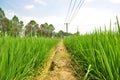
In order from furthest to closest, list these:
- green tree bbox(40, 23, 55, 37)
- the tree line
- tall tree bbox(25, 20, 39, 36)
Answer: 1. green tree bbox(40, 23, 55, 37)
2. tall tree bbox(25, 20, 39, 36)
3. the tree line

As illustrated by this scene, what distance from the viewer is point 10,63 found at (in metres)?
1.84

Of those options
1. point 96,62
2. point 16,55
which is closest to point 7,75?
point 16,55

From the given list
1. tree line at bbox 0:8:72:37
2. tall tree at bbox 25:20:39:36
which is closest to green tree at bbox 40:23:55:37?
tree line at bbox 0:8:72:37

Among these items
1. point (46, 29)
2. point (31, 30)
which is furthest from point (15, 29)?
point (46, 29)

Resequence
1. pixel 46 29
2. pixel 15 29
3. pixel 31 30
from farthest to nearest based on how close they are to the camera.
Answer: pixel 46 29
pixel 31 30
pixel 15 29

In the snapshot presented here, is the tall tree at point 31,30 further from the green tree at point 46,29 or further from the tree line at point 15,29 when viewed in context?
the green tree at point 46,29

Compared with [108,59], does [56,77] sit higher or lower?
lower

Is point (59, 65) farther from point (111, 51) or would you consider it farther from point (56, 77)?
point (111, 51)

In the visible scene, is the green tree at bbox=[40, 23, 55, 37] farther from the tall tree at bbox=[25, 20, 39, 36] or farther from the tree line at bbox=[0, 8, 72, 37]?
the tall tree at bbox=[25, 20, 39, 36]

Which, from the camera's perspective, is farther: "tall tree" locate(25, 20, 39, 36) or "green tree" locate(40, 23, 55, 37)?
"green tree" locate(40, 23, 55, 37)

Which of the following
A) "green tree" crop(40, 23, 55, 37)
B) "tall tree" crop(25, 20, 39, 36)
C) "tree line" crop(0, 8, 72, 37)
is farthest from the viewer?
"green tree" crop(40, 23, 55, 37)

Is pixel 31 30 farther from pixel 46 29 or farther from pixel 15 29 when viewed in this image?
pixel 46 29

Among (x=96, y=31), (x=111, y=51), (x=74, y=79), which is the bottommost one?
(x=74, y=79)

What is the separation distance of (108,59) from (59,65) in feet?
5.37
